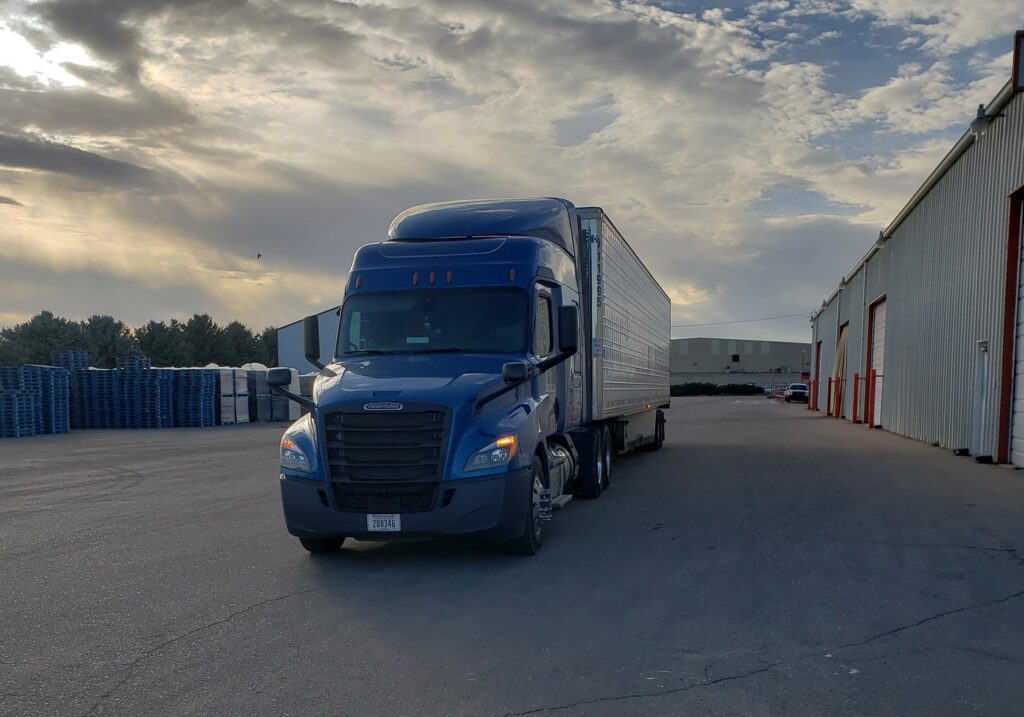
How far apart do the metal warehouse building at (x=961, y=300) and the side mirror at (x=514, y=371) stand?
12949 mm

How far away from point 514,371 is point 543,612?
8.35ft

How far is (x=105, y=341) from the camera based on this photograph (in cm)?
9200

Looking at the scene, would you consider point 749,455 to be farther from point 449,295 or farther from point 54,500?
point 54,500

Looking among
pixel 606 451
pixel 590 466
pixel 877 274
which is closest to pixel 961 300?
pixel 606 451

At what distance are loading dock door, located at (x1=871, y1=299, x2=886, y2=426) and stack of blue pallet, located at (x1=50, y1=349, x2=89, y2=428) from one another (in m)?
30.0

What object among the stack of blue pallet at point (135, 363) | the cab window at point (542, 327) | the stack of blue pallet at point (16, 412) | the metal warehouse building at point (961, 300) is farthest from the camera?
the stack of blue pallet at point (135, 363)

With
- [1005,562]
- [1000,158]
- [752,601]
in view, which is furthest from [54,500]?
[1000,158]

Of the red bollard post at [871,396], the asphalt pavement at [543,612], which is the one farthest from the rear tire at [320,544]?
the red bollard post at [871,396]

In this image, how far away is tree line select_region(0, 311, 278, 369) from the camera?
8912cm

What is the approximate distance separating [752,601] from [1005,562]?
121 inches

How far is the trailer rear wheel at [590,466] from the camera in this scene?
12602 millimetres

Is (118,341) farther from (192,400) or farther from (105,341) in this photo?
(192,400)

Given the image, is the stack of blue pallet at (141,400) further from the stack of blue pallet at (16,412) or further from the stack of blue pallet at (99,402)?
the stack of blue pallet at (16,412)

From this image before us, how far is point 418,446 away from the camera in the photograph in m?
7.75
